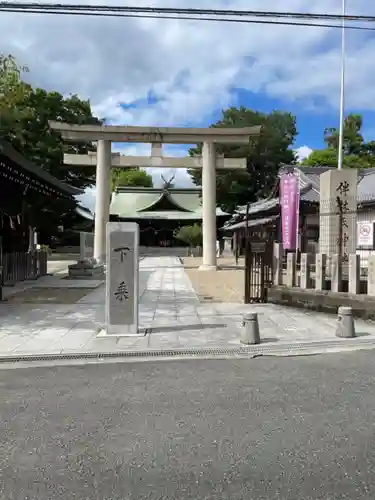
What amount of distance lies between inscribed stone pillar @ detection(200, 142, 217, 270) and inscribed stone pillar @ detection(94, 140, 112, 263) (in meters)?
5.23

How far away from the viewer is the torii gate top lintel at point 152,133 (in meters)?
25.2

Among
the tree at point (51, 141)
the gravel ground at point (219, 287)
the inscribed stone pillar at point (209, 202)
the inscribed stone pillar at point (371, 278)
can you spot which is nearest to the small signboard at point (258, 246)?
the gravel ground at point (219, 287)

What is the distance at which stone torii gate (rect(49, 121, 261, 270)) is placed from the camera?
25.3 meters

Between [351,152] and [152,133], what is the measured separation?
3182 cm

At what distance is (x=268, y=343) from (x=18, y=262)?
42.2ft

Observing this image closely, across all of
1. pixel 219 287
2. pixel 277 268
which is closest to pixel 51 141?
pixel 219 287

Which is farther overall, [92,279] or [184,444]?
[92,279]

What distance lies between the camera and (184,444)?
4.11 m

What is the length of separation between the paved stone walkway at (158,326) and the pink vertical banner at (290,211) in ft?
11.0

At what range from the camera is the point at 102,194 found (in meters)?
26.4

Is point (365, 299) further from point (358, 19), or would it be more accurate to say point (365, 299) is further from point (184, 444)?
point (184, 444)

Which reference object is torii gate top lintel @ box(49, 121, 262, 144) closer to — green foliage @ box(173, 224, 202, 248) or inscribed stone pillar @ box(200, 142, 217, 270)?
inscribed stone pillar @ box(200, 142, 217, 270)

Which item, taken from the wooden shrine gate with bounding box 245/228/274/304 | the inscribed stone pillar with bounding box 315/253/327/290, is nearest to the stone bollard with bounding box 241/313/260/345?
the inscribed stone pillar with bounding box 315/253/327/290

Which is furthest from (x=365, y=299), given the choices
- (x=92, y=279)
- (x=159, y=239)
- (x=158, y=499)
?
(x=159, y=239)
